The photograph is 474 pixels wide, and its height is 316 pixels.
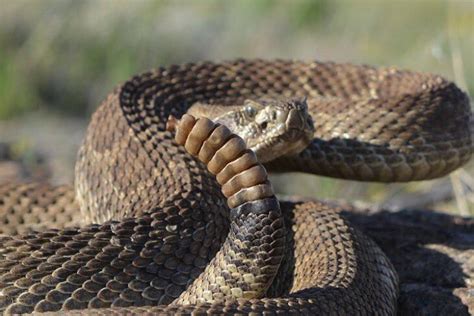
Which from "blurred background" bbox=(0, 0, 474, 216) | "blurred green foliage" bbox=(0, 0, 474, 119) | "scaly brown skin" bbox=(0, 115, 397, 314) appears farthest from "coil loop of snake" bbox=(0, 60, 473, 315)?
"blurred green foliage" bbox=(0, 0, 474, 119)

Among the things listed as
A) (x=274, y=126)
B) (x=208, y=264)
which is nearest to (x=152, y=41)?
(x=274, y=126)

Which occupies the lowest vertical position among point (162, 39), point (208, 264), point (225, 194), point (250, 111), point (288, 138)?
point (162, 39)

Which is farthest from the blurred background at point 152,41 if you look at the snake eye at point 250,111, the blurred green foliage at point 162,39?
the snake eye at point 250,111

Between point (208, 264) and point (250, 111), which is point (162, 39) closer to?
point (250, 111)

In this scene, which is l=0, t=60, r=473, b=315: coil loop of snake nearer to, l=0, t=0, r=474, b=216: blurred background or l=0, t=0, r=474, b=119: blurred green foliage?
l=0, t=0, r=474, b=216: blurred background

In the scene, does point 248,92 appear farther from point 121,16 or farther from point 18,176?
point 121,16

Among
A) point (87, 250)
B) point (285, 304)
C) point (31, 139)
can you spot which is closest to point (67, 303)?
point (87, 250)

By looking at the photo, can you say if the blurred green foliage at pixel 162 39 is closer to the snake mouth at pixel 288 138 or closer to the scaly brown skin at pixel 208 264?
the snake mouth at pixel 288 138
